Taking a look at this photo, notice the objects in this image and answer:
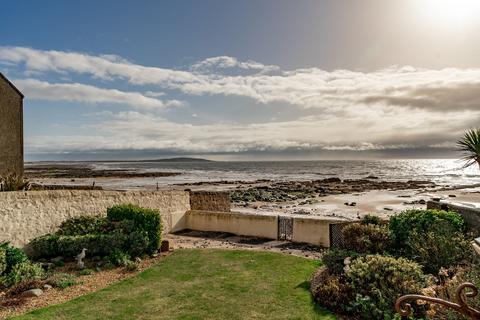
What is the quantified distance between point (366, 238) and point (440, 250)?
238 centimetres

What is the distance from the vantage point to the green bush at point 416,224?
37.9ft

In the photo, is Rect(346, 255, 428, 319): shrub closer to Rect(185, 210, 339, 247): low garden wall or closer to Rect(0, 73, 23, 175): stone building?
Rect(185, 210, 339, 247): low garden wall

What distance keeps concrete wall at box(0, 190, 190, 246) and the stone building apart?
30.6 feet

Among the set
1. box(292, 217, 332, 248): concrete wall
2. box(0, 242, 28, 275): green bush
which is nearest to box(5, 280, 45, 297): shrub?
box(0, 242, 28, 275): green bush

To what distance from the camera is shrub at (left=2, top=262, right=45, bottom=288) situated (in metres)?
10.3

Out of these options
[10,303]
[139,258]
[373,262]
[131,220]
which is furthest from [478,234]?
[10,303]

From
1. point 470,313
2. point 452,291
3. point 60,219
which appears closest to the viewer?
point 470,313

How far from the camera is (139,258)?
520 inches

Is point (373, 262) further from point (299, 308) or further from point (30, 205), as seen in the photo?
point (30, 205)

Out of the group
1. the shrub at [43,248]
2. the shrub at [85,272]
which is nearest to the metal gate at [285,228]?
the shrub at [85,272]

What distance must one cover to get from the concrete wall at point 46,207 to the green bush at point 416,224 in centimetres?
1195

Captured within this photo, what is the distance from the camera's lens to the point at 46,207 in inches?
559

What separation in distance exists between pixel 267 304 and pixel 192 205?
13093 mm

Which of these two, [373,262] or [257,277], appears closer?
[373,262]
